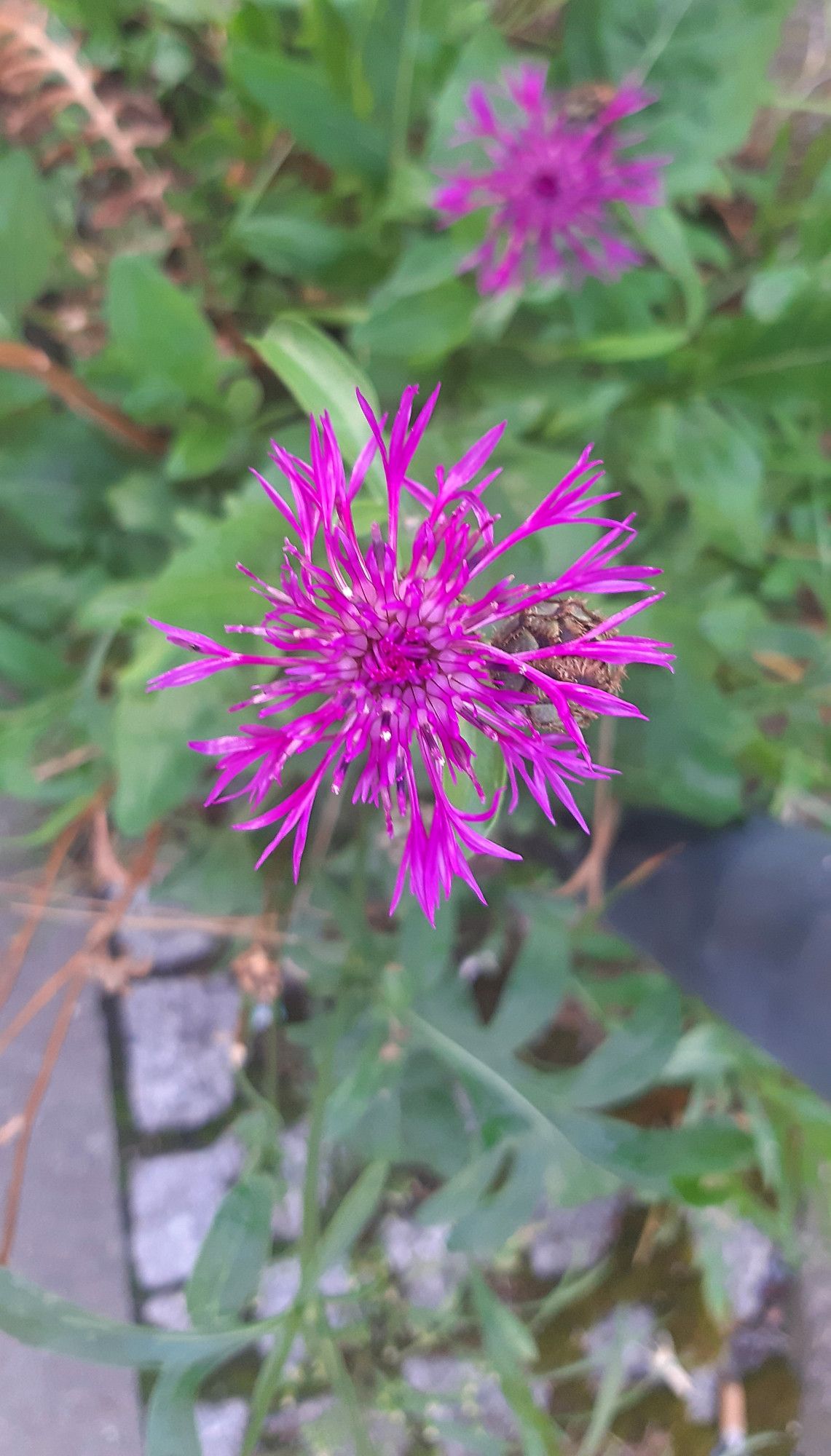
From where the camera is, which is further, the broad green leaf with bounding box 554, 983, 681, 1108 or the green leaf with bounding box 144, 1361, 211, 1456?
the broad green leaf with bounding box 554, 983, 681, 1108

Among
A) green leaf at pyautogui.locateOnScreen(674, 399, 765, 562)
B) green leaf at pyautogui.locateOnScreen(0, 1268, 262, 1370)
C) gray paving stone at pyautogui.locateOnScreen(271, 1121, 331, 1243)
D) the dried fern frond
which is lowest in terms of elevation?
gray paving stone at pyautogui.locateOnScreen(271, 1121, 331, 1243)

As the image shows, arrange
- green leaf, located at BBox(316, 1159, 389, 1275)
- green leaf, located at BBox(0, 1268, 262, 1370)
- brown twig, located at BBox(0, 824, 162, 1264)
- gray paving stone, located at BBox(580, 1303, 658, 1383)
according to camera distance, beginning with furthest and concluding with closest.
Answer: gray paving stone, located at BBox(580, 1303, 658, 1383), brown twig, located at BBox(0, 824, 162, 1264), green leaf, located at BBox(316, 1159, 389, 1275), green leaf, located at BBox(0, 1268, 262, 1370)

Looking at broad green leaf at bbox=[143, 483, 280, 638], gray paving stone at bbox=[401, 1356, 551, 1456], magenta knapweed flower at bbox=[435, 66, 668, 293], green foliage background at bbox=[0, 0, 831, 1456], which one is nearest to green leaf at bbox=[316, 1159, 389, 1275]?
green foliage background at bbox=[0, 0, 831, 1456]

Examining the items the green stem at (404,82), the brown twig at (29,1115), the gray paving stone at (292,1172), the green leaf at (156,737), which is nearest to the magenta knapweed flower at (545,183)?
the green stem at (404,82)

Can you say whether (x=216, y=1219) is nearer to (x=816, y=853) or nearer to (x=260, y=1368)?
(x=816, y=853)

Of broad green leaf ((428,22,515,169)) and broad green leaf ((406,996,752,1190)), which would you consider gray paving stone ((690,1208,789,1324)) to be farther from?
broad green leaf ((428,22,515,169))

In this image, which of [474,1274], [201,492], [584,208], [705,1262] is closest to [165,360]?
[201,492]

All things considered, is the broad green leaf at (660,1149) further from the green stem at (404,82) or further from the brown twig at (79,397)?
the green stem at (404,82)
